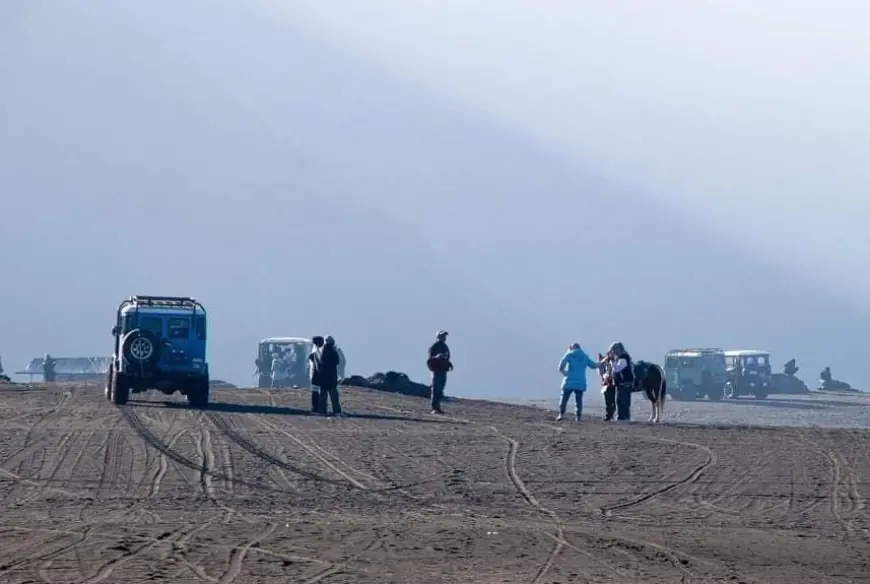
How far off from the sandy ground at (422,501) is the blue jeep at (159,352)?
3159mm

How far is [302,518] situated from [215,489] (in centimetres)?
266

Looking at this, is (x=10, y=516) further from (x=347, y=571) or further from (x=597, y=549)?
(x=597, y=549)

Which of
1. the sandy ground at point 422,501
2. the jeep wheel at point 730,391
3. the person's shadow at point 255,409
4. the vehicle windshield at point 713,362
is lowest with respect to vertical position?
the sandy ground at point 422,501

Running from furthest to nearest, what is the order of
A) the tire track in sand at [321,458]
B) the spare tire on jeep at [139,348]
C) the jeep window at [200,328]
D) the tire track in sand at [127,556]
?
the jeep window at [200,328], the spare tire on jeep at [139,348], the tire track in sand at [321,458], the tire track in sand at [127,556]

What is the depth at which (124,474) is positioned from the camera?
18.8 meters

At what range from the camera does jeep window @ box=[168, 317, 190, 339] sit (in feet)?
106

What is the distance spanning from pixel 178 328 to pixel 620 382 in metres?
9.28

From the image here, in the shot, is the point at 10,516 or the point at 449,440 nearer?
the point at 10,516

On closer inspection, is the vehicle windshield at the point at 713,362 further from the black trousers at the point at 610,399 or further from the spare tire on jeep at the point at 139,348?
the spare tire on jeep at the point at 139,348

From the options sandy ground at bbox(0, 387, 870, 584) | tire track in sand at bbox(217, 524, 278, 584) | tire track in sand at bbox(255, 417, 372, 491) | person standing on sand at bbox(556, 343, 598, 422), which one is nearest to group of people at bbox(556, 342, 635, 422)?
person standing on sand at bbox(556, 343, 598, 422)

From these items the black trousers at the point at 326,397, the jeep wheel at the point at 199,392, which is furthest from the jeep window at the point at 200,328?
the black trousers at the point at 326,397

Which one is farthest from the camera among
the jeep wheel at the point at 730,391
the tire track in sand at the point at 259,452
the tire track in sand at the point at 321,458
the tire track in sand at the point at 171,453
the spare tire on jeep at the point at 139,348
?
the jeep wheel at the point at 730,391

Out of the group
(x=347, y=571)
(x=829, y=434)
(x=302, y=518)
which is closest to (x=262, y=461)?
(x=302, y=518)

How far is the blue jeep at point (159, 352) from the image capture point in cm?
3141
